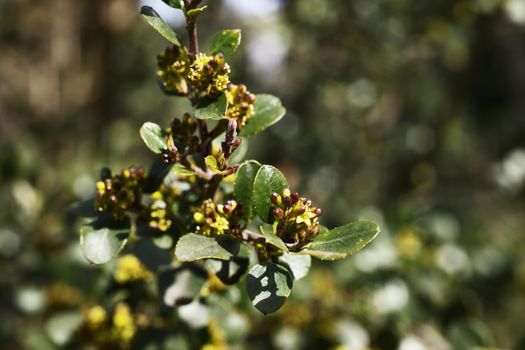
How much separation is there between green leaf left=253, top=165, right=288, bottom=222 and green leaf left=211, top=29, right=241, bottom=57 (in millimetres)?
211

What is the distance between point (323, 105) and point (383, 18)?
1002 mm

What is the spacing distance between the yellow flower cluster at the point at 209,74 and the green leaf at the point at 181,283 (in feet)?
1.13

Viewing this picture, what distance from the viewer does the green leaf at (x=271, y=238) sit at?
2.61 ft

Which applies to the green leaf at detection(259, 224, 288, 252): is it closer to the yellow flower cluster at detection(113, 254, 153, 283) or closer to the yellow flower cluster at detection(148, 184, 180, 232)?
the yellow flower cluster at detection(148, 184, 180, 232)

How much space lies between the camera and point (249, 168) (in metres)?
0.90

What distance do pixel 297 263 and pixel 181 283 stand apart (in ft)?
0.74

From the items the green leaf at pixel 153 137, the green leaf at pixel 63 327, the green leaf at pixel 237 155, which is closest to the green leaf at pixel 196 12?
the green leaf at pixel 153 137

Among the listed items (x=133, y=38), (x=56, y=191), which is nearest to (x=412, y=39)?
(x=56, y=191)

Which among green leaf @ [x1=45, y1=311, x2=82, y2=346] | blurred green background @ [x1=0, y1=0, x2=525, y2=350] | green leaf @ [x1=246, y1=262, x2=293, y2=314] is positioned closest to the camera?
green leaf @ [x1=246, y1=262, x2=293, y2=314]

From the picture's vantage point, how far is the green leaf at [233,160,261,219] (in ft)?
2.95

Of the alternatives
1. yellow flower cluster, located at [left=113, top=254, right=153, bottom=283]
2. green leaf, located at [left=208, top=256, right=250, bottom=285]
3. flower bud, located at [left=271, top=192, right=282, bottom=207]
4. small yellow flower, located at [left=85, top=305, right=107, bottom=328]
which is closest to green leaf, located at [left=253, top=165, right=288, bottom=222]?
flower bud, located at [left=271, top=192, right=282, bottom=207]

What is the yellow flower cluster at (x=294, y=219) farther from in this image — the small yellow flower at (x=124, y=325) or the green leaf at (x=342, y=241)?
the small yellow flower at (x=124, y=325)

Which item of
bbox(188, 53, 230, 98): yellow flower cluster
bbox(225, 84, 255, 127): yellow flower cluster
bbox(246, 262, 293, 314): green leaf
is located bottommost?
bbox(246, 262, 293, 314): green leaf

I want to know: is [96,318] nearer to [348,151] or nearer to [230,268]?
[230,268]
